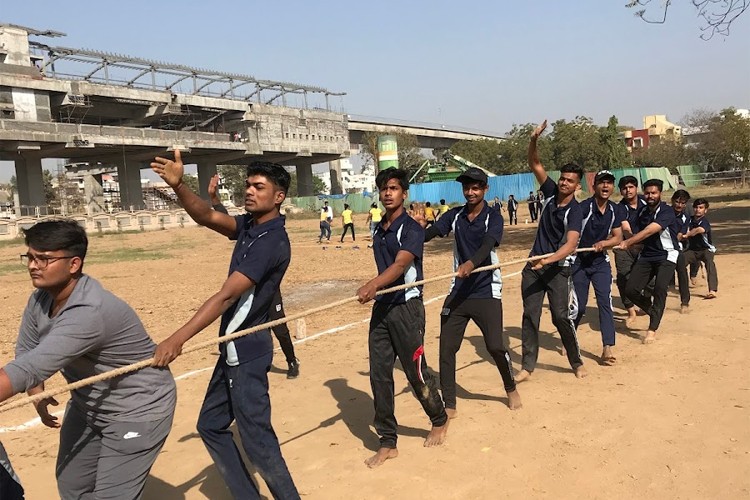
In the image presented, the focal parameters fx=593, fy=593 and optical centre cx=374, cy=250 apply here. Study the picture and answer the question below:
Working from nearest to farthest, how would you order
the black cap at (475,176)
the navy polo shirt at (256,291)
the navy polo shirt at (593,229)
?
1. the navy polo shirt at (256,291)
2. the black cap at (475,176)
3. the navy polo shirt at (593,229)

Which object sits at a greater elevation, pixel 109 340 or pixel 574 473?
pixel 109 340

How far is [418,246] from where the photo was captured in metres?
4.36

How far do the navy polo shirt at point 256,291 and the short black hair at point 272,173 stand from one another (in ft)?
0.97

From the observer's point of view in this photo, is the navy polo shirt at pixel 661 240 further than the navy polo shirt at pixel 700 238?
No

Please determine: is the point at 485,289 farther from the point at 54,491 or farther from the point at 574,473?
the point at 54,491

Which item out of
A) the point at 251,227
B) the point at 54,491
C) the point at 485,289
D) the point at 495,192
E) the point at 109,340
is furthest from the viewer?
the point at 495,192

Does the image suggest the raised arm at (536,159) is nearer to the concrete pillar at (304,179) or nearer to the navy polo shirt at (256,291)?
the navy polo shirt at (256,291)

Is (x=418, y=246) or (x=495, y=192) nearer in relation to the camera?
(x=418, y=246)

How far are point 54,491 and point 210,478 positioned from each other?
3.67ft

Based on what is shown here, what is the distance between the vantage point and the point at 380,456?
443cm

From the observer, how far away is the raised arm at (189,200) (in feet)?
11.5

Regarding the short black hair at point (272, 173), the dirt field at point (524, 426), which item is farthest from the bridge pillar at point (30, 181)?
the short black hair at point (272, 173)

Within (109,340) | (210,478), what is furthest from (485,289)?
(109,340)

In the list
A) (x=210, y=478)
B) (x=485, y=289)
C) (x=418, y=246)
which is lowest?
(x=210, y=478)
